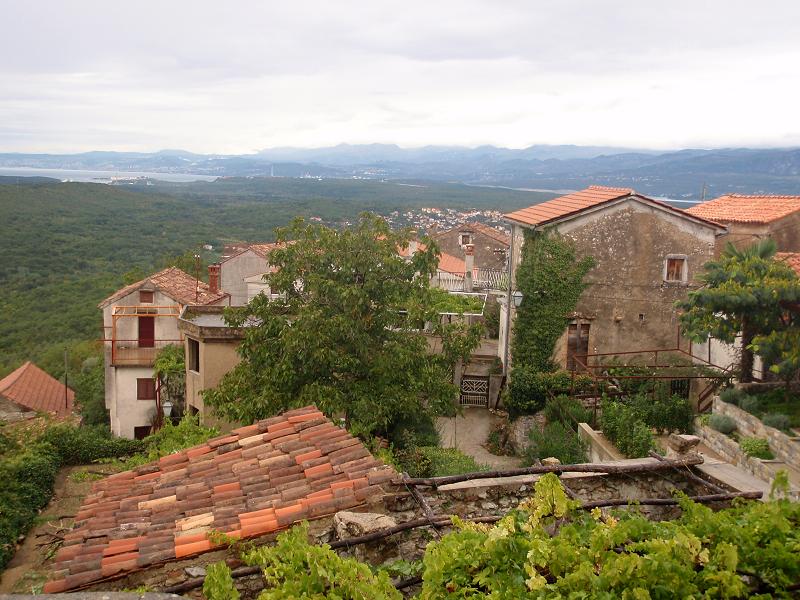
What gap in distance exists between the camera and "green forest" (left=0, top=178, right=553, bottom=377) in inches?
1922

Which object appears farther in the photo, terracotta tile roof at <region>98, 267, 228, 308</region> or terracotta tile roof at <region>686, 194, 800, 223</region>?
terracotta tile roof at <region>98, 267, 228, 308</region>

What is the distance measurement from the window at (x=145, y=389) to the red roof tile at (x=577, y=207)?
45.7 ft

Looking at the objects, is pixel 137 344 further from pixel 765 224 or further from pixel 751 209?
pixel 751 209

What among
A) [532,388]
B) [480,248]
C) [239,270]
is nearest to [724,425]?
[532,388]

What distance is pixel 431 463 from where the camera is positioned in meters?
11.8

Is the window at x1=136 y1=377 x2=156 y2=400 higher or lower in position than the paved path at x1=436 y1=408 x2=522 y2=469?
lower

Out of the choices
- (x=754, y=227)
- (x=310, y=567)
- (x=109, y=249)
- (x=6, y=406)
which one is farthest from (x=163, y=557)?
(x=109, y=249)

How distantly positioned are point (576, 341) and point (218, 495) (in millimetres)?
17294

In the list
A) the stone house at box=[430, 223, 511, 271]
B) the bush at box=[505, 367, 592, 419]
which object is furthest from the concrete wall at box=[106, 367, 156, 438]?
the stone house at box=[430, 223, 511, 271]

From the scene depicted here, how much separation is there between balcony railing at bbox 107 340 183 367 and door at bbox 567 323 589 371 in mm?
13546

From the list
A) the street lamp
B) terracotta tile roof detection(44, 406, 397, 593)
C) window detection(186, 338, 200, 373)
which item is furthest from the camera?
the street lamp

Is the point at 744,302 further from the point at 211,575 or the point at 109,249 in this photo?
the point at 109,249

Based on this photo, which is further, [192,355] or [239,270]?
[239,270]

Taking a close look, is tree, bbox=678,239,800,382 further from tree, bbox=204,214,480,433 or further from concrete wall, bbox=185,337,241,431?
concrete wall, bbox=185,337,241,431
